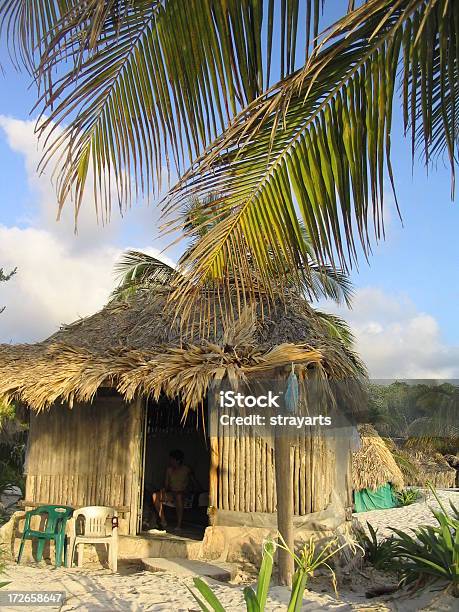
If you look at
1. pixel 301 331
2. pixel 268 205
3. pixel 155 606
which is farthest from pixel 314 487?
pixel 268 205

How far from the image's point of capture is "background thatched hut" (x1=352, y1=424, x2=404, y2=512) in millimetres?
13844

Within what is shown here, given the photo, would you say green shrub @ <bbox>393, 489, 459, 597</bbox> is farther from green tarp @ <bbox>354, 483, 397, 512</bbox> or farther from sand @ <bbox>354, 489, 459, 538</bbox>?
green tarp @ <bbox>354, 483, 397, 512</bbox>

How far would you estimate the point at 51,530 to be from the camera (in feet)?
25.9

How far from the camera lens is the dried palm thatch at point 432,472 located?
18.9 m

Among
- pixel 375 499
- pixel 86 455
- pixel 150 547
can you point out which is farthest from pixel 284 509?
pixel 375 499

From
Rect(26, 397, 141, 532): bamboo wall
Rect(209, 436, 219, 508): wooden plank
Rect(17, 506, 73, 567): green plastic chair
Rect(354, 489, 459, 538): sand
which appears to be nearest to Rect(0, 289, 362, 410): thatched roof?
Rect(26, 397, 141, 532): bamboo wall

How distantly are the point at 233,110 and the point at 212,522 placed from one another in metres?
6.50

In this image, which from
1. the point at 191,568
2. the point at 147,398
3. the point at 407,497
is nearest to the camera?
the point at 191,568

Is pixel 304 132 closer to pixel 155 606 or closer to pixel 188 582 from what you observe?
pixel 155 606

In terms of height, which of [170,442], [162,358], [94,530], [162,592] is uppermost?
[162,358]

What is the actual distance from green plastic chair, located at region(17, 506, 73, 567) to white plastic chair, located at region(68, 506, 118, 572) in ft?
0.40

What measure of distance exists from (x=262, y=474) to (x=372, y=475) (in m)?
6.91

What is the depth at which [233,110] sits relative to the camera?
2.44m

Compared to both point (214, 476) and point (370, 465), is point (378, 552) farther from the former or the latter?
point (370, 465)
